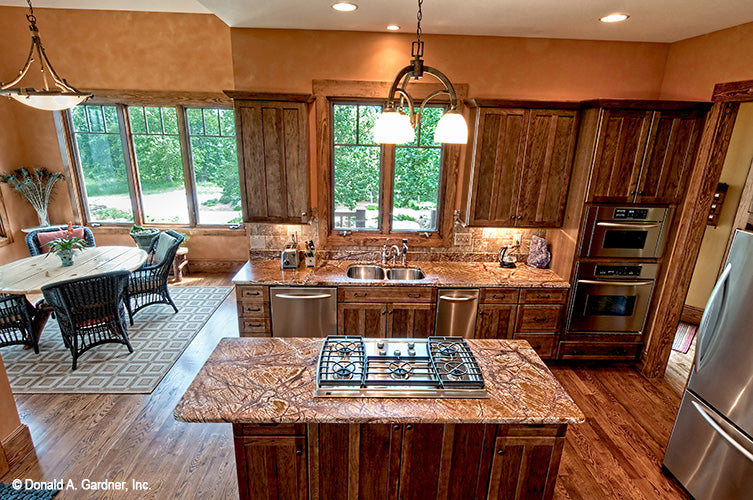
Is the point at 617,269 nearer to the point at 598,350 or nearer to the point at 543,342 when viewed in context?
the point at 598,350

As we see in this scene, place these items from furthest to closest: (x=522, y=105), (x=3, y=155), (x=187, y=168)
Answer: (x=187, y=168), (x=3, y=155), (x=522, y=105)

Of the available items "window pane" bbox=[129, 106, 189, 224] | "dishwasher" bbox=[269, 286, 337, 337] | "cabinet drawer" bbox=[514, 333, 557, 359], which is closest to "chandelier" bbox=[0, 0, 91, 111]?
"dishwasher" bbox=[269, 286, 337, 337]

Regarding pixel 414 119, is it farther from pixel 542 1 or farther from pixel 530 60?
pixel 530 60

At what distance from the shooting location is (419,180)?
3971 millimetres

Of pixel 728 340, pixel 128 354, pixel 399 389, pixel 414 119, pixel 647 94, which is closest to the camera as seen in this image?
pixel 414 119

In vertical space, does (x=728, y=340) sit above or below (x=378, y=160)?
below

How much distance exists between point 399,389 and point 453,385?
0.93ft

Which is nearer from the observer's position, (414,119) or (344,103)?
(414,119)

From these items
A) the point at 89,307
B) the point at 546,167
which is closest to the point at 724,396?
the point at 546,167

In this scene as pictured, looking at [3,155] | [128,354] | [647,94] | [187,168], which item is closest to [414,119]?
[647,94]

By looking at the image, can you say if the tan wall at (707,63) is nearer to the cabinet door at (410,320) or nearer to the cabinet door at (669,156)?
the cabinet door at (669,156)

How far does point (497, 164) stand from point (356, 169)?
1409mm

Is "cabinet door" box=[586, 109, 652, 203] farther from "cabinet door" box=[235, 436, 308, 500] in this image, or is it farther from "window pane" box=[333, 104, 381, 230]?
"cabinet door" box=[235, 436, 308, 500]

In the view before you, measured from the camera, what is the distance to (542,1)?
257cm
